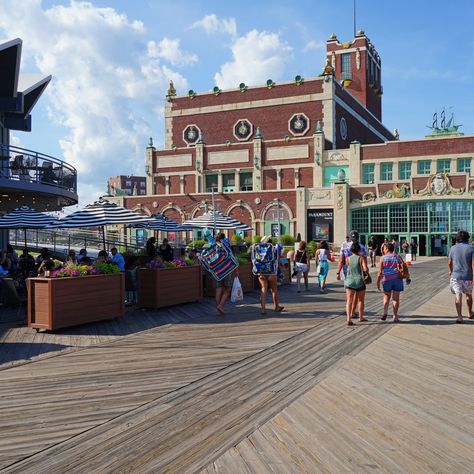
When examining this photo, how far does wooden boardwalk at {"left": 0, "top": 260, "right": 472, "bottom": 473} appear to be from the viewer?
13.6 ft

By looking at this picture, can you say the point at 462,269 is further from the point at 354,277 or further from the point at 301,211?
the point at 301,211

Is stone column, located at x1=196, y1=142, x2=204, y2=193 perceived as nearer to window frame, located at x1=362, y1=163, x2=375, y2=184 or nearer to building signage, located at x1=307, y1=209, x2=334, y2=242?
building signage, located at x1=307, y1=209, x2=334, y2=242

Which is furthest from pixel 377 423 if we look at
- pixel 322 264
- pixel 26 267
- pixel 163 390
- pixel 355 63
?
pixel 355 63

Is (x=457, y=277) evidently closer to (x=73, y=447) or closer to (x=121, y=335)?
(x=121, y=335)

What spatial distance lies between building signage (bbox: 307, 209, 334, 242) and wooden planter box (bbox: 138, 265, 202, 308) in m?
30.7

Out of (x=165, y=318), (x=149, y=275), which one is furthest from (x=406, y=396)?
(x=149, y=275)

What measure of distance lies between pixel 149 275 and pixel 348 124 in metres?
45.4

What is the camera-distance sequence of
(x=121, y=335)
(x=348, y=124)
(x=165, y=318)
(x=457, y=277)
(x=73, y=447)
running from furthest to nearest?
(x=348, y=124) < (x=165, y=318) < (x=457, y=277) < (x=121, y=335) < (x=73, y=447)

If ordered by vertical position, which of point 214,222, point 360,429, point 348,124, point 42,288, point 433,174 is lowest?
point 360,429

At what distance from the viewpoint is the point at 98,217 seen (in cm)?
1362

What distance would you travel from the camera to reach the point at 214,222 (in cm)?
2181

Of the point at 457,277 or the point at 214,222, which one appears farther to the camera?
the point at 214,222

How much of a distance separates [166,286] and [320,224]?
3226cm

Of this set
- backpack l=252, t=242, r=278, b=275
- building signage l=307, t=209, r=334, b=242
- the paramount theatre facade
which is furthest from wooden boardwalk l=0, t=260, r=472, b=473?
building signage l=307, t=209, r=334, b=242
